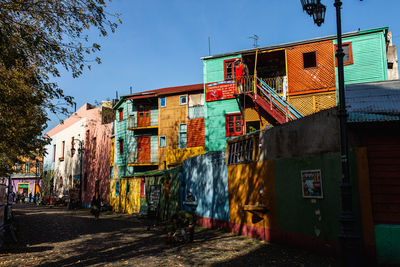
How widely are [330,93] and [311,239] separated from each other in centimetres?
1310

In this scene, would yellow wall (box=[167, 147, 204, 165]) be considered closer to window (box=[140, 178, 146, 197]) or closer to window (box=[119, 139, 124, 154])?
window (box=[140, 178, 146, 197])

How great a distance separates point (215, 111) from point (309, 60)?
290 inches

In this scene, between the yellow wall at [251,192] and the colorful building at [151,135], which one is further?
the colorful building at [151,135]

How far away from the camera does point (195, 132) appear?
92.9 ft

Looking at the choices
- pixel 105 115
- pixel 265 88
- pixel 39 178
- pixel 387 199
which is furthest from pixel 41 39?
pixel 39 178

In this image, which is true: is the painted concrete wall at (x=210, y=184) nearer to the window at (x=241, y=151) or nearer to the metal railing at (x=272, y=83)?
the window at (x=241, y=151)

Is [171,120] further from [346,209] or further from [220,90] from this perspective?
[346,209]

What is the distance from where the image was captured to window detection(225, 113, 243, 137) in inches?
909

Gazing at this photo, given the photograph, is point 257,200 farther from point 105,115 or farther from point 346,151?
point 105,115

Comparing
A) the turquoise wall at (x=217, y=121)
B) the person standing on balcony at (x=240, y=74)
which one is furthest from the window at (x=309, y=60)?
the turquoise wall at (x=217, y=121)

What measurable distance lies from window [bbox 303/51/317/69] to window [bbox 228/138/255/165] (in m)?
10.6

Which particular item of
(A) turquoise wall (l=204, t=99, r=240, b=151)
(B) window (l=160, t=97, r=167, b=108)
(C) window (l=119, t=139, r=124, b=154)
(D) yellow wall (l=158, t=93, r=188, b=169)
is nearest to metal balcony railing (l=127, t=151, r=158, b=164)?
(D) yellow wall (l=158, t=93, r=188, b=169)

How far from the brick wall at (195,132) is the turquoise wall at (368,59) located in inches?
494

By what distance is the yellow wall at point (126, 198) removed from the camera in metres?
25.4
